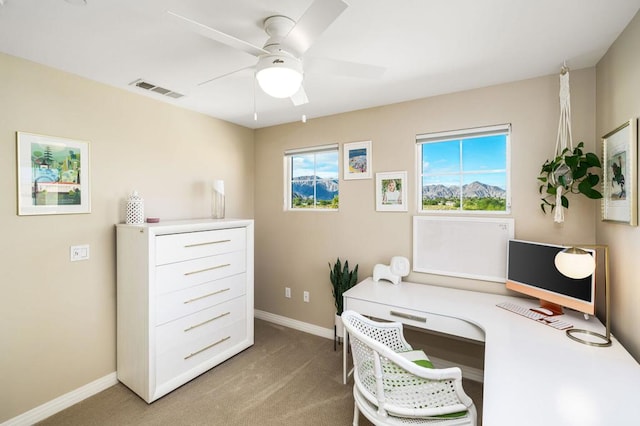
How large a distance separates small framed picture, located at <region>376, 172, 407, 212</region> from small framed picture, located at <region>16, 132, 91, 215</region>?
2414mm

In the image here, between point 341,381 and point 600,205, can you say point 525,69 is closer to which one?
point 600,205

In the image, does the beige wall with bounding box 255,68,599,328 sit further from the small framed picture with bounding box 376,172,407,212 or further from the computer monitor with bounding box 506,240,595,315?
the computer monitor with bounding box 506,240,595,315

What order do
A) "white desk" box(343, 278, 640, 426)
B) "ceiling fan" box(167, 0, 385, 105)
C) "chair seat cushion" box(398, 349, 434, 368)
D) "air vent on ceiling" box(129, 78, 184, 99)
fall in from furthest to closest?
1. "air vent on ceiling" box(129, 78, 184, 99)
2. "chair seat cushion" box(398, 349, 434, 368)
3. "ceiling fan" box(167, 0, 385, 105)
4. "white desk" box(343, 278, 640, 426)

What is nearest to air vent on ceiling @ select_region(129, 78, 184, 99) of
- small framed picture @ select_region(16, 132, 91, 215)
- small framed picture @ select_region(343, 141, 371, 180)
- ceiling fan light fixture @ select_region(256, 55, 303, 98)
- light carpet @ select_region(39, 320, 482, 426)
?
small framed picture @ select_region(16, 132, 91, 215)

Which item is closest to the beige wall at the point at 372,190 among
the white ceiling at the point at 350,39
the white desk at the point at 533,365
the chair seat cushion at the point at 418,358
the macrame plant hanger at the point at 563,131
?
the macrame plant hanger at the point at 563,131

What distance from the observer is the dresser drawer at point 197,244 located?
224 cm

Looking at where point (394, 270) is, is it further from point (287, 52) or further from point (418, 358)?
point (287, 52)

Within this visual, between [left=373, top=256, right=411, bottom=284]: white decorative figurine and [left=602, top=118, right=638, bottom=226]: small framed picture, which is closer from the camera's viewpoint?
[left=602, top=118, right=638, bottom=226]: small framed picture

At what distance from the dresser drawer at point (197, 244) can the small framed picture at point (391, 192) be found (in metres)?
1.38

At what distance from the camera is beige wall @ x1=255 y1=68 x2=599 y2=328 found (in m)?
2.16

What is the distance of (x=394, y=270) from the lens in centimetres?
262

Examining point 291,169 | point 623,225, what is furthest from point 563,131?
point 291,169

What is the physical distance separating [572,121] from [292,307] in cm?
305

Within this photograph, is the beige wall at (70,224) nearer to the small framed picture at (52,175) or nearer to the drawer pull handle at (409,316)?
the small framed picture at (52,175)
